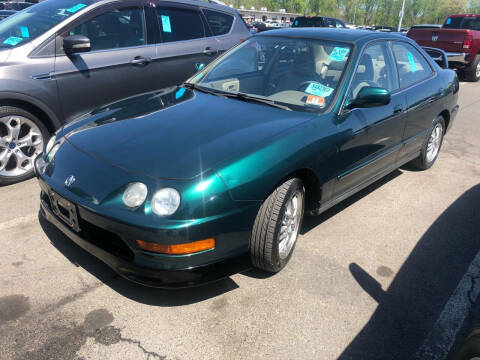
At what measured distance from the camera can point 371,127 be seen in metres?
3.22

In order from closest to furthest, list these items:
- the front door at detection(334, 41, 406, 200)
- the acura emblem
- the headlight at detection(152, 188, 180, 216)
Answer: the headlight at detection(152, 188, 180, 216) → the acura emblem → the front door at detection(334, 41, 406, 200)

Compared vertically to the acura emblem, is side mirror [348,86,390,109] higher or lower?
higher

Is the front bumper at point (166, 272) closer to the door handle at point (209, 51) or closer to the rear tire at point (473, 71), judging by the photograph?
the door handle at point (209, 51)

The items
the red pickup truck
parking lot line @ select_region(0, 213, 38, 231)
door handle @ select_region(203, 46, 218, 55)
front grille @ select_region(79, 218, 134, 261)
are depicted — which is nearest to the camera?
front grille @ select_region(79, 218, 134, 261)

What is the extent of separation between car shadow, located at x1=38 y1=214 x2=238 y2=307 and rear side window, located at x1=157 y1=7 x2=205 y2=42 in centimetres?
301

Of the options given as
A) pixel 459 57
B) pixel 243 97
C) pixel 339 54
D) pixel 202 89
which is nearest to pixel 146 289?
pixel 243 97

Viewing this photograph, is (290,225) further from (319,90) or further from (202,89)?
(202,89)

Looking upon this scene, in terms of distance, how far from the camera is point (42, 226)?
3.16 meters

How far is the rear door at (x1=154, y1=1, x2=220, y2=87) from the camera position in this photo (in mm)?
4762

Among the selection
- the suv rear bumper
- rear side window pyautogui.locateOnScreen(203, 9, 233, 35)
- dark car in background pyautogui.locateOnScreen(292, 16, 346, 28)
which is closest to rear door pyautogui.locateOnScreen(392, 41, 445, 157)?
rear side window pyautogui.locateOnScreen(203, 9, 233, 35)

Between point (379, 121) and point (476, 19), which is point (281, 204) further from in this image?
point (476, 19)

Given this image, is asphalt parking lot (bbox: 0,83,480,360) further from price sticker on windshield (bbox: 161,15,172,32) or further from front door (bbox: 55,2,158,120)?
price sticker on windshield (bbox: 161,15,172,32)

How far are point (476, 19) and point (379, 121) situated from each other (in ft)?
42.3

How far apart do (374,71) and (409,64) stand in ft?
2.70
